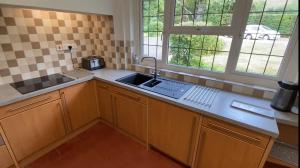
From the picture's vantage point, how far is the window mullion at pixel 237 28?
139 cm

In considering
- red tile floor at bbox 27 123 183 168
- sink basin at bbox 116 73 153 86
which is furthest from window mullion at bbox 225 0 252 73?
red tile floor at bbox 27 123 183 168

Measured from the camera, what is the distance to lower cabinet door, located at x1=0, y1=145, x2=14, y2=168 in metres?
1.42

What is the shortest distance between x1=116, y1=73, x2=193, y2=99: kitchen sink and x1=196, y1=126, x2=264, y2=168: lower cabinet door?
434mm

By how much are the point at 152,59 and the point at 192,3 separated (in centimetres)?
84

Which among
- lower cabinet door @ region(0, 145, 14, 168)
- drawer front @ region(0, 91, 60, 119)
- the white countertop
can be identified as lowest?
lower cabinet door @ region(0, 145, 14, 168)

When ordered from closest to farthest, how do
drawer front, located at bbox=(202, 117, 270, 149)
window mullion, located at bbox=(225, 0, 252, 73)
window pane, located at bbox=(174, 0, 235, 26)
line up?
drawer front, located at bbox=(202, 117, 270, 149) → window mullion, located at bbox=(225, 0, 252, 73) → window pane, located at bbox=(174, 0, 235, 26)

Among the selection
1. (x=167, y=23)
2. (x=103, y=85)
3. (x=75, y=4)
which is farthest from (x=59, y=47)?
(x=167, y=23)

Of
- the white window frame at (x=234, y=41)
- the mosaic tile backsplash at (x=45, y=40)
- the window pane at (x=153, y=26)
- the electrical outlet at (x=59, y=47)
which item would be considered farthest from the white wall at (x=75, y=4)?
the white window frame at (x=234, y=41)

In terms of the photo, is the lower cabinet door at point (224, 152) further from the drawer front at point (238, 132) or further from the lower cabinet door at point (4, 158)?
the lower cabinet door at point (4, 158)

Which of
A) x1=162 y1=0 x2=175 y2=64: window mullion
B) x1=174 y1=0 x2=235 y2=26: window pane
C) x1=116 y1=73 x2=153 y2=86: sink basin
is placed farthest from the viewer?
x1=116 y1=73 x2=153 y2=86: sink basin

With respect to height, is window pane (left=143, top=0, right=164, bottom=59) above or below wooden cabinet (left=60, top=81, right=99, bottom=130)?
above

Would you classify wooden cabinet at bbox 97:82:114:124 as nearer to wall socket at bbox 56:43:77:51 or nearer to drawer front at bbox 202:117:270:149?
wall socket at bbox 56:43:77:51

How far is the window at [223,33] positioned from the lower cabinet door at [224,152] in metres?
0.75

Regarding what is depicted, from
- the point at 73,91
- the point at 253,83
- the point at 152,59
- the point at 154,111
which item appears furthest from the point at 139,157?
the point at 253,83
